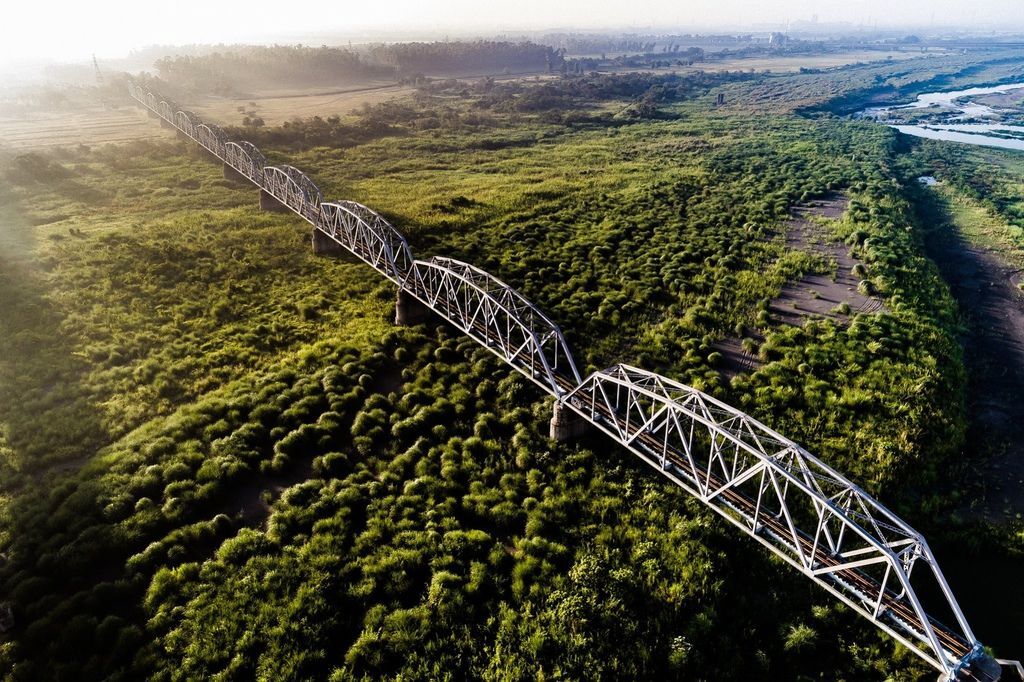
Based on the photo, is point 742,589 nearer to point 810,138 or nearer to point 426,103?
point 810,138

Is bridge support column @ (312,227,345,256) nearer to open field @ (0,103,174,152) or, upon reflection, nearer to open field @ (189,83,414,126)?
open field @ (0,103,174,152)

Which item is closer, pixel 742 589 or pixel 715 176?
pixel 742 589

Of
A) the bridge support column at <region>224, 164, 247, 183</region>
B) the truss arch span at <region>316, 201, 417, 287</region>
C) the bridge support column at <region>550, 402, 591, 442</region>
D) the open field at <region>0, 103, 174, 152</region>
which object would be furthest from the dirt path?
the open field at <region>0, 103, 174, 152</region>

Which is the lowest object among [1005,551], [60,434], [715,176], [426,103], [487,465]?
[1005,551]

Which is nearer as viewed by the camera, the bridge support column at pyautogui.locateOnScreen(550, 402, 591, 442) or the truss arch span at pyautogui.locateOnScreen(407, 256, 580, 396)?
the truss arch span at pyautogui.locateOnScreen(407, 256, 580, 396)

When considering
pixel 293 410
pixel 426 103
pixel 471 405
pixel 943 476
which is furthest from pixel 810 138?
pixel 293 410

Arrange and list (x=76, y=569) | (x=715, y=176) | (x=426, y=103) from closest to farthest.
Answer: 1. (x=76, y=569)
2. (x=715, y=176)
3. (x=426, y=103)
